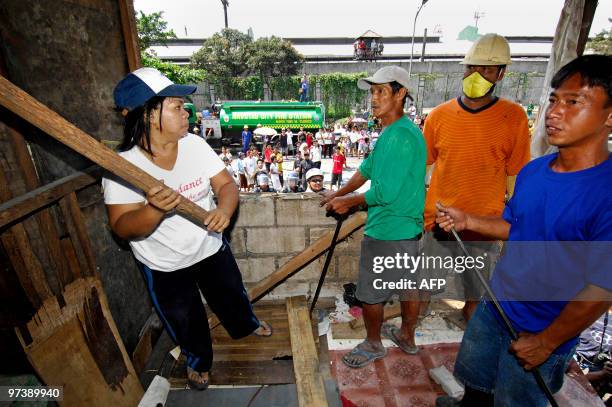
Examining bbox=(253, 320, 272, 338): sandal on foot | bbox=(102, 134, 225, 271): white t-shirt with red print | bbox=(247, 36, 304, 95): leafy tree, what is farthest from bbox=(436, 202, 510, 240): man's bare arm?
bbox=(247, 36, 304, 95): leafy tree

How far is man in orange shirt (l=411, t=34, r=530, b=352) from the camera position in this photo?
275 cm

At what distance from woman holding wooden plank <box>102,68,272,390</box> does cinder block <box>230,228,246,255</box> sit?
2.93 ft

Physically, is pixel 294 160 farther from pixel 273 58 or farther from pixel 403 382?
pixel 273 58

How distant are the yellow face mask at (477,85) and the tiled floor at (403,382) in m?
2.22

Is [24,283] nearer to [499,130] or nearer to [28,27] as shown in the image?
[28,27]

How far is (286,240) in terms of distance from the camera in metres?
3.66

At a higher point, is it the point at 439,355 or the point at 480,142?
the point at 480,142

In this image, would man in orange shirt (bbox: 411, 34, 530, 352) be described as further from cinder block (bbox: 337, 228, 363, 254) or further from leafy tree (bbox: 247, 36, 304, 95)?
leafy tree (bbox: 247, 36, 304, 95)

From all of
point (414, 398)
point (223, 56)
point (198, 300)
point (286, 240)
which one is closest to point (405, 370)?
point (414, 398)

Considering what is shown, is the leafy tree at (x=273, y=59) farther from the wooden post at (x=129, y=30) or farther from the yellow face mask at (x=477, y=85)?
the yellow face mask at (x=477, y=85)

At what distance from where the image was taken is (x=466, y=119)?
2.78 meters

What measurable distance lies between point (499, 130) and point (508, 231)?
111 centimetres

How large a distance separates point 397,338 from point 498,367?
1177 millimetres
